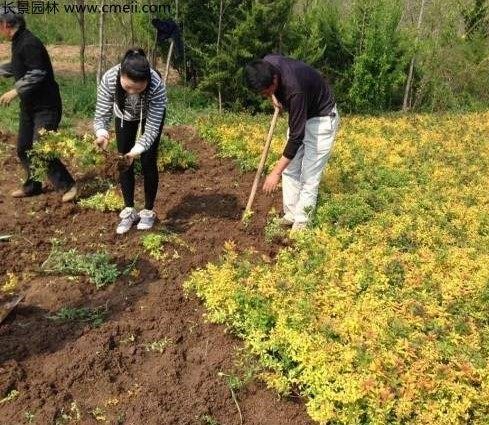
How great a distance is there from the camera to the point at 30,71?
5.54 metres

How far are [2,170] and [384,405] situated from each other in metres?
5.75

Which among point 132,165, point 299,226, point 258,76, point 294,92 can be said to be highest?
point 258,76

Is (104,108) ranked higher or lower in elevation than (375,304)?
higher

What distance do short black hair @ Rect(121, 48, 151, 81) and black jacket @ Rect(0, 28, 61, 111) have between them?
1.67m

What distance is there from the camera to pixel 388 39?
14102 mm

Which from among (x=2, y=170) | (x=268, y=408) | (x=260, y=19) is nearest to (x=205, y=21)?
(x=260, y=19)

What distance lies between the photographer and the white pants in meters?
5.40

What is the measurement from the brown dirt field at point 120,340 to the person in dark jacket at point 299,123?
596 mm

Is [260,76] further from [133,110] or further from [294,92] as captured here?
[133,110]

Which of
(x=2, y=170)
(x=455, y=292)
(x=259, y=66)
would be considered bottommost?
(x=2, y=170)

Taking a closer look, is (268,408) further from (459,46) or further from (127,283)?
(459,46)

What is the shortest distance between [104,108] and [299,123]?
1.76m

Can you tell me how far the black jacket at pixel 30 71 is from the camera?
5.47m

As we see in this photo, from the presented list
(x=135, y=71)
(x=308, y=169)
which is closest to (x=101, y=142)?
(x=135, y=71)
